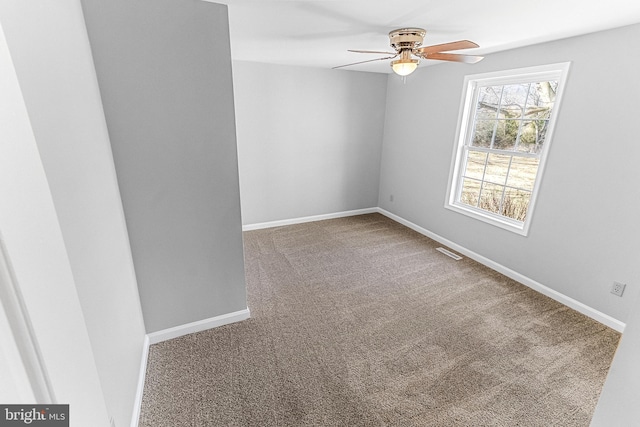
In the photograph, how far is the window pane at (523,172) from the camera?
3090mm

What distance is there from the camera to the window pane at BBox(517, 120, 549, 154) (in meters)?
2.95

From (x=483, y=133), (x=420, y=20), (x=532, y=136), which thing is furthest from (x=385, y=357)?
(x=483, y=133)

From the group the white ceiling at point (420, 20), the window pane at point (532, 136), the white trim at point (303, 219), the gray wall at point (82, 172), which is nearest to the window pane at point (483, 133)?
the window pane at point (532, 136)

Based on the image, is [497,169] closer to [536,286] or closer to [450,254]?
[450,254]

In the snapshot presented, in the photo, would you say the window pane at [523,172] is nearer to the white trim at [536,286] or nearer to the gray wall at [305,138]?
the white trim at [536,286]

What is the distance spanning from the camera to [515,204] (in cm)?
335

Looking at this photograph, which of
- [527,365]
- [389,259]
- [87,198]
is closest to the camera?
[87,198]

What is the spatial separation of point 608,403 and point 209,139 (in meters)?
2.19

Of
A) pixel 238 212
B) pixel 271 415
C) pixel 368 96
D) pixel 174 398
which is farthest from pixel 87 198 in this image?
pixel 368 96

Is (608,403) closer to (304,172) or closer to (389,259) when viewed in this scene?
(389,259)

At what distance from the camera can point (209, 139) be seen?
1984mm

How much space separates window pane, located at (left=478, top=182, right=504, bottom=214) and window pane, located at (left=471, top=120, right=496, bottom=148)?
487 mm

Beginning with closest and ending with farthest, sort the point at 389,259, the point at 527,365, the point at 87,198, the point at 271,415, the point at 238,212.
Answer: the point at 87,198, the point at 271,415, the point at 527,365, the point at 238,212, the point at 389,259

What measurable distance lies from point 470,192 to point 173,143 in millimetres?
3456
